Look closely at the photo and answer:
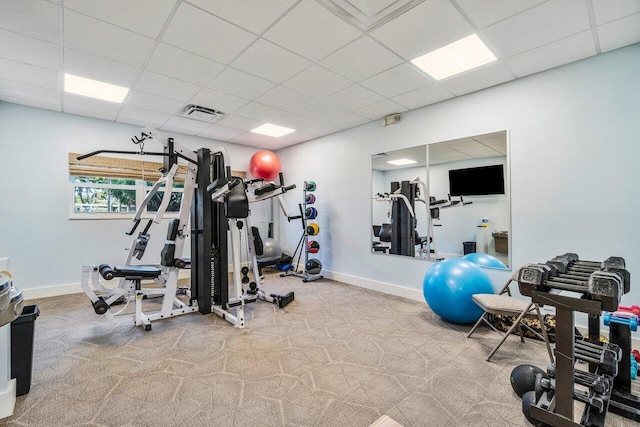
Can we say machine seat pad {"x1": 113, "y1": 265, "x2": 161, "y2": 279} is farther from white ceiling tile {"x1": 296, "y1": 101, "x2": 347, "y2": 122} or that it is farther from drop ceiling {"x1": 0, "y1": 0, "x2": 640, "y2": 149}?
white ceiling tile {"x1": 296, "y1": 101, "x2": 347, "y2": 122}

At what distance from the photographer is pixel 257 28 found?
2422 millimetres

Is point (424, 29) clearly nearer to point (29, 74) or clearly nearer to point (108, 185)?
point (29, 74)

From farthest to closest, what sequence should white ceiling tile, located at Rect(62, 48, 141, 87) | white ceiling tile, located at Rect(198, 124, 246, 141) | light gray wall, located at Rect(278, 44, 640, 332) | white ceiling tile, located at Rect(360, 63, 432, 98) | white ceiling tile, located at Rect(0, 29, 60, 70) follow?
1. white ceiling tile, located at Rect(198, 124, 246, 141)
2. white ceiling tile, located at Rect(360, 63, 432, 98)
3. white ceiling tile, located at Rect(62, 48, 141, 87)
4. light gray wall, located at Rect(278, 44, 640, 332)
5. white ceiling tile, located at Rect(0, 29, 60, 70)

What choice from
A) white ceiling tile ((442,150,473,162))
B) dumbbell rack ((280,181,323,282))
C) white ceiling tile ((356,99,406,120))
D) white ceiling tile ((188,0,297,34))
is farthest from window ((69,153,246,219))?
white ceiling tile ((442,150,473,162))

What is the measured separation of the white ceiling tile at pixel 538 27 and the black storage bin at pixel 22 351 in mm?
4162

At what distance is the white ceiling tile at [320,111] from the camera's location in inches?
164

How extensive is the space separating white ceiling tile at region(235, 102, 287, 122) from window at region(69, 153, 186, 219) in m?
2.17

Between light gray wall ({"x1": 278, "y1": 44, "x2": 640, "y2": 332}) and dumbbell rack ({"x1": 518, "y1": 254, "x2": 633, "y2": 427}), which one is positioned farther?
light gray wall ({"x1": 278, "y1": 44, "x2": 640, "y2": 332})

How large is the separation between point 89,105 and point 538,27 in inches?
211

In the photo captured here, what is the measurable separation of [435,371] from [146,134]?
11.9 ft

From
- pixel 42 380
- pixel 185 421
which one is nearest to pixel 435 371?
pixel 185 421

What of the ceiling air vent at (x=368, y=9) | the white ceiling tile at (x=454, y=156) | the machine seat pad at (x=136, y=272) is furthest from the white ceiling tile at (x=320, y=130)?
the machine seat pad at (x=136, y=272)

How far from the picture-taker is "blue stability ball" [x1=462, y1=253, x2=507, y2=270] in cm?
345

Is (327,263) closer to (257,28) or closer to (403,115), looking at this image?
(403,115)
